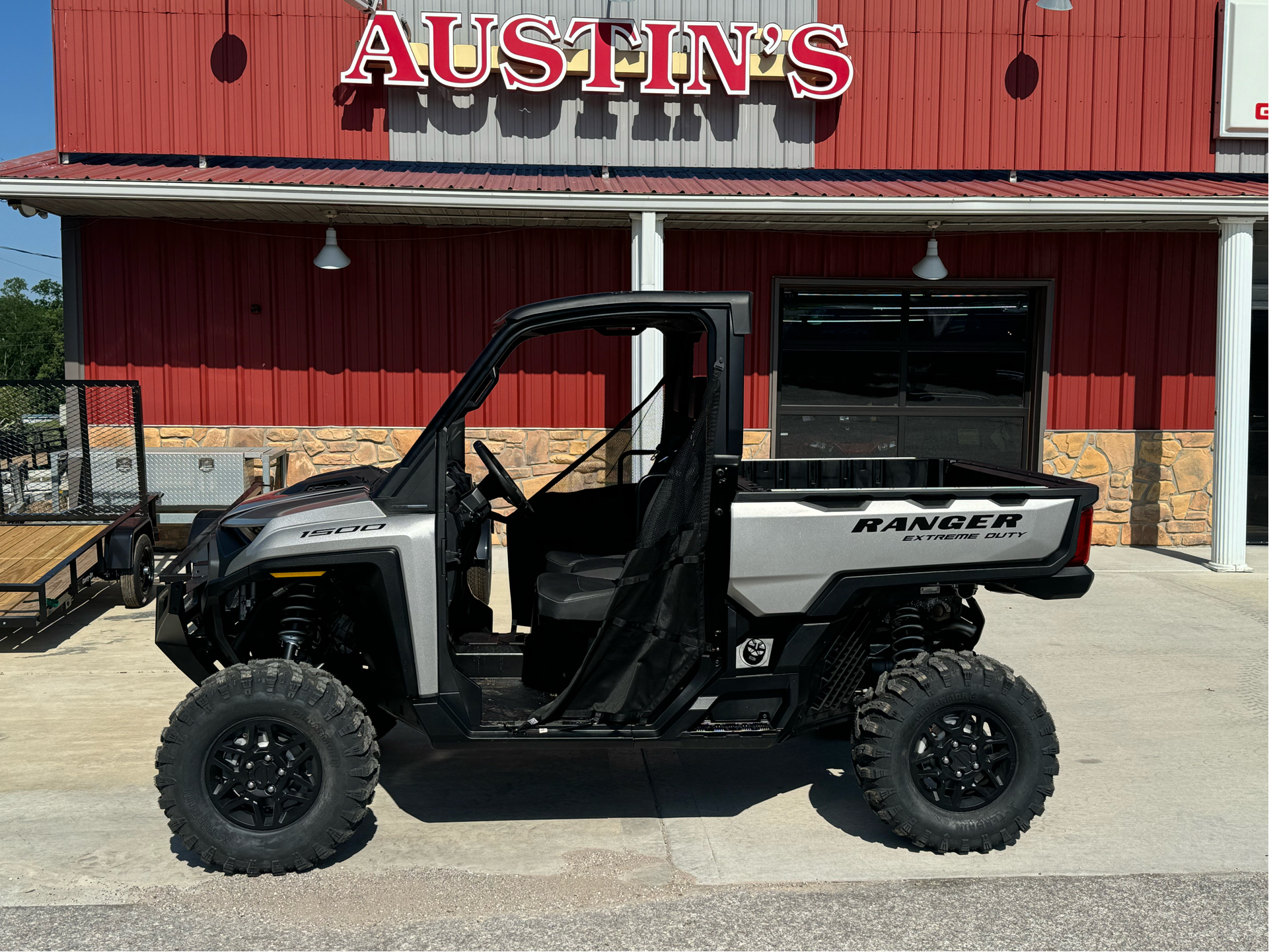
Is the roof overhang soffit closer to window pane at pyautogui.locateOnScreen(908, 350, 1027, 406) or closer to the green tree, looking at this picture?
window pane at pyautogui.locateOnScreen(908, 350, 1027, 406)

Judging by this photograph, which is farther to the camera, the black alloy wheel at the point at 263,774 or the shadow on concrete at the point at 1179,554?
the shadow on concrete at the point at 1179,554

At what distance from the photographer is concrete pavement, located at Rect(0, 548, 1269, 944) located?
4.28 meters

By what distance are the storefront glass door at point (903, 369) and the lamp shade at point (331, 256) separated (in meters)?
4.43

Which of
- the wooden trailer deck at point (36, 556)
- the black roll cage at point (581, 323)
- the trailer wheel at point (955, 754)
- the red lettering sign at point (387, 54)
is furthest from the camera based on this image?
the red lettering sign at point (387, 54)

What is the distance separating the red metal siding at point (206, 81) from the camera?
36.0 feet

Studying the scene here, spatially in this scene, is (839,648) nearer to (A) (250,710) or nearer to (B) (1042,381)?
(A) (250,710)

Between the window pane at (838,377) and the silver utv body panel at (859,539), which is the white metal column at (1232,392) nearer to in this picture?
the window pane at (838,377)

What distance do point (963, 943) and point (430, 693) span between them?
209 centimetres

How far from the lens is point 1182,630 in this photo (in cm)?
813

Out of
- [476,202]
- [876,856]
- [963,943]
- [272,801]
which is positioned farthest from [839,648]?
[476,202]

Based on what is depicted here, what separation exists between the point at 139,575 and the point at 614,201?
5019 millimetres

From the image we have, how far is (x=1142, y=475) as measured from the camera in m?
11.8

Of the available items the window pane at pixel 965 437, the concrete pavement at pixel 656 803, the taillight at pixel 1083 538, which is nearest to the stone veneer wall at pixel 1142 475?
the window pane at pixel 965 437

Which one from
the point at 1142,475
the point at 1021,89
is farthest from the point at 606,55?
Answer: the point at 1142,475
